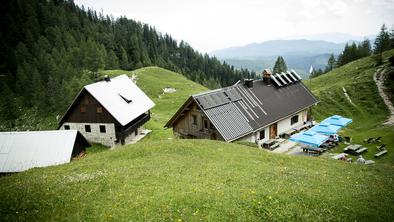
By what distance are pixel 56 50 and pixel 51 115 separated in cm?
5315

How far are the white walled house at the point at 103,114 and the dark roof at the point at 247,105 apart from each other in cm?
1005

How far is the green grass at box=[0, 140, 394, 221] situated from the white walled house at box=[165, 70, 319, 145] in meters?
14.2

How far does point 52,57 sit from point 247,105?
112 metres

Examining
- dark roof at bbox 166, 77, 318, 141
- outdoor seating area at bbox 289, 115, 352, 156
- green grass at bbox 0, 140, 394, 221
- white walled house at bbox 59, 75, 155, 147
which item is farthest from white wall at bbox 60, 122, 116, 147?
outdoor seating area at bbox 289, 115, 352, 156

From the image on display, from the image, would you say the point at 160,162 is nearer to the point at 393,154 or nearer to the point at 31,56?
the point at 393,154

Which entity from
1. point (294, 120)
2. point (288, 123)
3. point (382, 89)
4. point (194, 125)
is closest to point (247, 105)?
point (194, 125)

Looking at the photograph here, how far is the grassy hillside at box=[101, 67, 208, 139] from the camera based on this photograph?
6123 cm

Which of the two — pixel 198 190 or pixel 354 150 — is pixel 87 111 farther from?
pixel 354 150

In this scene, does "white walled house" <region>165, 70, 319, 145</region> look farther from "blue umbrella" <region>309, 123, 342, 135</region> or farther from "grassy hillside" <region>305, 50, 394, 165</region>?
"grassy hillside" <region>305, 50, 394, 165</region>

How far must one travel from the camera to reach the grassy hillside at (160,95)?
201 feet

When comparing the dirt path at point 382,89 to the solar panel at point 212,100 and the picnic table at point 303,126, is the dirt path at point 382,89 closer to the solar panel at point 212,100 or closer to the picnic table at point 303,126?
the picnic table at point 303,126

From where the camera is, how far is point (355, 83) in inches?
3041

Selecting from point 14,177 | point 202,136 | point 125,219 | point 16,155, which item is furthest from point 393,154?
point 16,155

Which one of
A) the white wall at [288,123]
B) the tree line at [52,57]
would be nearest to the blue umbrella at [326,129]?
the white wall at [288,123]
